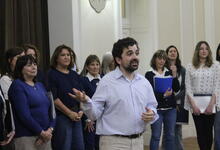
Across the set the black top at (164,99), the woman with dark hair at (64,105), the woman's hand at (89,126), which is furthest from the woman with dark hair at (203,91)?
the woman with dark hair at (64,105)

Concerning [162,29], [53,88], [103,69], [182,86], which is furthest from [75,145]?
[162,29]

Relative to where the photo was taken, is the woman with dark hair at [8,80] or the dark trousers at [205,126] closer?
the woman with dark hair at [8,80]

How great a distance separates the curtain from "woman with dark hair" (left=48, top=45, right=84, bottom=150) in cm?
138

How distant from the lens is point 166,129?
6594 mm

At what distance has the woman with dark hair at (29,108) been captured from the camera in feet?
15.1

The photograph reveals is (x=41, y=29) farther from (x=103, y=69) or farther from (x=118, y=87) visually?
(x=118, y=87)

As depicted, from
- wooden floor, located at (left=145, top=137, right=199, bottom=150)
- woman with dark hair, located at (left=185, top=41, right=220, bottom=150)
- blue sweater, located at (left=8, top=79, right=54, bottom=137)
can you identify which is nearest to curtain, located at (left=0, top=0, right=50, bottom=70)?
blue sweater, located at (left=8, top=79, right=54, bottom=137)

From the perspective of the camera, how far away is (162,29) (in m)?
9.09

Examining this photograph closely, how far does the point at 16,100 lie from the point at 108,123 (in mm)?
1101

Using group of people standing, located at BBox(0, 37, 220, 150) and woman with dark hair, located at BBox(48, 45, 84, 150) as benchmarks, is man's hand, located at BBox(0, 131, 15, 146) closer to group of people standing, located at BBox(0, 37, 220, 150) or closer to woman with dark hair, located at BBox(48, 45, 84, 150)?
group of people standing, located at BBox(0, 37, 220, 150)

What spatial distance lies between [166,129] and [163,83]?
0.65 meters

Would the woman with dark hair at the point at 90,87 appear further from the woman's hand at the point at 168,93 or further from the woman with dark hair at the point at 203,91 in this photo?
the woman with dark hair at the point at 203,91

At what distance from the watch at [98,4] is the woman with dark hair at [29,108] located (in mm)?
2945

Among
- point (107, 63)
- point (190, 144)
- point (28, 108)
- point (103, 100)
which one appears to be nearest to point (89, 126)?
point (107, 63)
